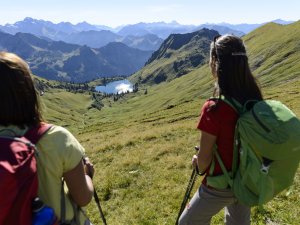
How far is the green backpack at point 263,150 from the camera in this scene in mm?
5969

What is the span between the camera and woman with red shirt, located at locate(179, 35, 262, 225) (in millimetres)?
6262

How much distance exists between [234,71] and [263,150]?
4.64 feet

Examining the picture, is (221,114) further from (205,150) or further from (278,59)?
(278,59)

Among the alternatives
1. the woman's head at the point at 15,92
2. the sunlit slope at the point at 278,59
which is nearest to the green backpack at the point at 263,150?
the woman's head at the point at 15,92

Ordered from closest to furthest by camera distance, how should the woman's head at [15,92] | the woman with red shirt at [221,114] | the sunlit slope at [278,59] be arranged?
1. the woman's head at [15,92]
2. the woman with red shirt at [221,114]
3. the sunlit slope at [278,59]

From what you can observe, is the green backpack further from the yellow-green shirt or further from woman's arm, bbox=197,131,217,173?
the yellow-green shirt

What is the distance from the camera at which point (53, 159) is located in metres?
5.08

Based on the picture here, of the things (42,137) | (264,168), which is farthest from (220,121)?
(42,137)

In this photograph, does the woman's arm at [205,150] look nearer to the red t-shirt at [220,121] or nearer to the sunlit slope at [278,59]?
the red t-shirt at [220,121]

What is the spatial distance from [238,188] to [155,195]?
816 centimetres

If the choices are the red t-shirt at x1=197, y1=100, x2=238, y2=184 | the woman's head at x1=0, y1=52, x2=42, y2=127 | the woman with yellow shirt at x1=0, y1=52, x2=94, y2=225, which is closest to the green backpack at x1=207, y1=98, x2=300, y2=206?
the red t-shirt at x1=197, y1=100, x2=238, y2=184

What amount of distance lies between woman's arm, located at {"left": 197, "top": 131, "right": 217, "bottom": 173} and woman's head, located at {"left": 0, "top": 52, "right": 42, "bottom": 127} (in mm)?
2819

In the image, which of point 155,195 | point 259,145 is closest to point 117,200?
point 155,195

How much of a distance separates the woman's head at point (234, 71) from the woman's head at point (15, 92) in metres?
3.15
